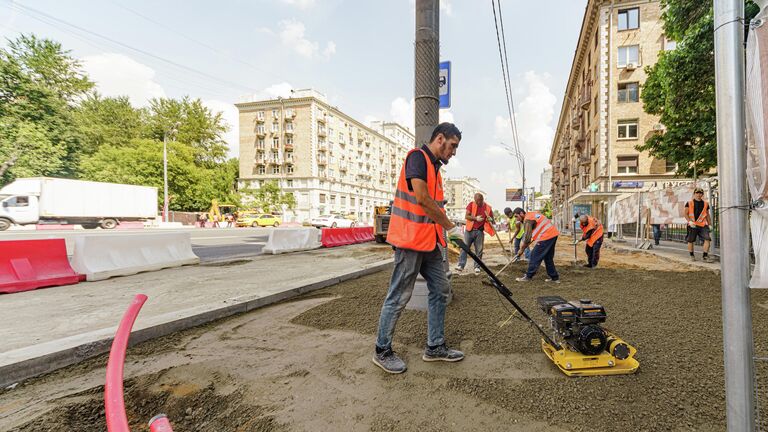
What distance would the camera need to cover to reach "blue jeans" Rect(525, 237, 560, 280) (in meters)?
6.03

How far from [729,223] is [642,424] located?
3.93 feet

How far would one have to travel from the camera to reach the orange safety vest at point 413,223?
253 centimetres

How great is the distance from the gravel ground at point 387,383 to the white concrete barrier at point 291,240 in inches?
274

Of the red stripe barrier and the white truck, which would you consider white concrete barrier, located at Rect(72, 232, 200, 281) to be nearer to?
the red stripe barrier

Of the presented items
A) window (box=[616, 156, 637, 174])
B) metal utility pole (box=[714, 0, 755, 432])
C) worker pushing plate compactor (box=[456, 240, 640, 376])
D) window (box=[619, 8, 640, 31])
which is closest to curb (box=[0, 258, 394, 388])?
worker pushing plate compactor (box=[456, 240, 640, 376])

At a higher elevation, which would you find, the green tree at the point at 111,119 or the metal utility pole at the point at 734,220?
the green tree at the point at 111,119

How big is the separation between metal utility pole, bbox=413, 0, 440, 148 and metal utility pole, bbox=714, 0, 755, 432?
302cm

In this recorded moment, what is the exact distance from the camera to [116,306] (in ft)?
14.2

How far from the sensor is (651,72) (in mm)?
13508

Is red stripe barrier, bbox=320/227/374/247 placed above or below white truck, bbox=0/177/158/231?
below

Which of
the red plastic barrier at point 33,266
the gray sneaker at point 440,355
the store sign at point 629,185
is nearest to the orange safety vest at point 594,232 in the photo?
the gray sneaker at point 440,355

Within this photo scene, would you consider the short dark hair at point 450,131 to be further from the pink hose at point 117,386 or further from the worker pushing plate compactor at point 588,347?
the pink hose at point 117,386

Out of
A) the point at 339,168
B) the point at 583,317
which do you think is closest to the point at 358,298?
the point at 583,317

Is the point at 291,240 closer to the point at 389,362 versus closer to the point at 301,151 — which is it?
the point at 389,362
